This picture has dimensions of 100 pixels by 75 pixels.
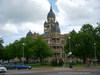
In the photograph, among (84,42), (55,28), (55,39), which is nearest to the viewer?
(84,42)

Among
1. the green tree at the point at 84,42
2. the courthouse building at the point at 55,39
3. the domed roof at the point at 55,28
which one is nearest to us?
the green tree at the point at 84,42

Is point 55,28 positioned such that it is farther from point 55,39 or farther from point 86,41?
point 86,41

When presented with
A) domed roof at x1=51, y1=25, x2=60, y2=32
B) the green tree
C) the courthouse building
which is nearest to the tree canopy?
the green tree

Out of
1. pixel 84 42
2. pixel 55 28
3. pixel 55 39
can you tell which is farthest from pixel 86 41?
pixel 55 28

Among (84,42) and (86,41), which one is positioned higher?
(86,41)

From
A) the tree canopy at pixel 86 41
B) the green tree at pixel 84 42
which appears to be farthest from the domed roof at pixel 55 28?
the green tree at pixel 84 42

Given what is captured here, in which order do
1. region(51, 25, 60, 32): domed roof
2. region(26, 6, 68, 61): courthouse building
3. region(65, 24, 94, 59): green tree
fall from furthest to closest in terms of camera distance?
region(51, 25, 60, 32): domed roof → region(26, 6, 68, 61): courthouse building → region(65, 24, 94, 59): green tree

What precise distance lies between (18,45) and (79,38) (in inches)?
930

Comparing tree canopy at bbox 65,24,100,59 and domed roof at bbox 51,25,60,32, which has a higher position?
domed roof at bbox 51,25,60,32

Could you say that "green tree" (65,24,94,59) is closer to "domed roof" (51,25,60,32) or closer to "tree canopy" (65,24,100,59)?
"tree canopy" (65,24,100,59)

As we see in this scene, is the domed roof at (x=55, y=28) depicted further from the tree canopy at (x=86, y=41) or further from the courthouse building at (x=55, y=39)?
the tree canopy at (x=86, y=41)

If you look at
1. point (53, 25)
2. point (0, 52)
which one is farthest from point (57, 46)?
point (0, 52)

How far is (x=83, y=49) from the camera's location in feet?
272

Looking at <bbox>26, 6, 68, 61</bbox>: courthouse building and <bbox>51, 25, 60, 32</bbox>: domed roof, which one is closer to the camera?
<bbox>26, 6, 68, 61</bbox>: courthouse building
